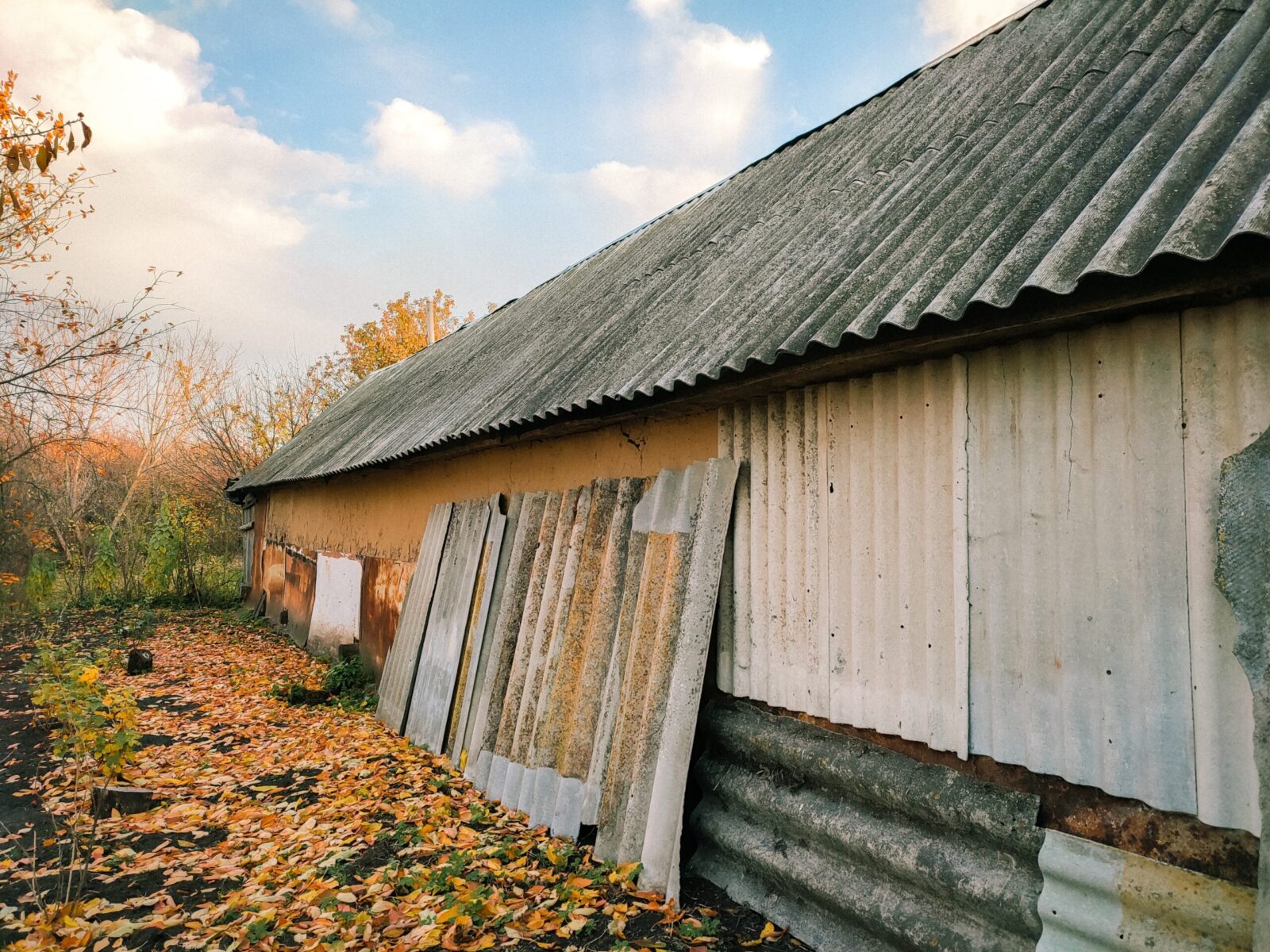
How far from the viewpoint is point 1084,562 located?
2412 millimetres

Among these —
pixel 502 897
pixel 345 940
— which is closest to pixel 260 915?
pixel 345 940

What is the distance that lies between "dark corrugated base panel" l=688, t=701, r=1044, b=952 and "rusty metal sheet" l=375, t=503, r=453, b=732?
3.67 metres

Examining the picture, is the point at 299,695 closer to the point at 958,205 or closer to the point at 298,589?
the point at 298,589

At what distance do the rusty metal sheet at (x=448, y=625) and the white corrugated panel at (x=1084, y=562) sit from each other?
13.9 feet

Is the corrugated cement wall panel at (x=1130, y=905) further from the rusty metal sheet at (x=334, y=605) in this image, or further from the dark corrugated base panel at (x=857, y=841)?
the rusty metal sheet at (x=334, y=605)

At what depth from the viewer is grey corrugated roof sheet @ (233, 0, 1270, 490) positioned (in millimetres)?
2332

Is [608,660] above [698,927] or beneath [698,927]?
above

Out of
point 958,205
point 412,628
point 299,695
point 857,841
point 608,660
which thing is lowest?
point 299,695

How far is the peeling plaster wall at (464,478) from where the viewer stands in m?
4.51

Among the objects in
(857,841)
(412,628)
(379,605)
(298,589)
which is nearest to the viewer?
(857,841)

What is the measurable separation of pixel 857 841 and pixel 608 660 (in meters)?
1.79

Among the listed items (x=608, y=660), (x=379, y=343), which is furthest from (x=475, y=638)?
(x=379, y=343)

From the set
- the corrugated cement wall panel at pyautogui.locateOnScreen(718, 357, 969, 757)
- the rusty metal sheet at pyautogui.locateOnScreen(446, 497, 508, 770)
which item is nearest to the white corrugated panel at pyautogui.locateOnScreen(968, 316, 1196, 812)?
the corrugated cement wall panel at pyautogui.locateOnScreen(718, 357, 969, 757)

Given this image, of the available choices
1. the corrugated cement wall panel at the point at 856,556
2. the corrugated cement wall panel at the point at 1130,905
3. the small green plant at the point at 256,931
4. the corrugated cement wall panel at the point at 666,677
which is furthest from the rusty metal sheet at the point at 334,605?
the corrugated cement wall panel at the point at 1130,905
